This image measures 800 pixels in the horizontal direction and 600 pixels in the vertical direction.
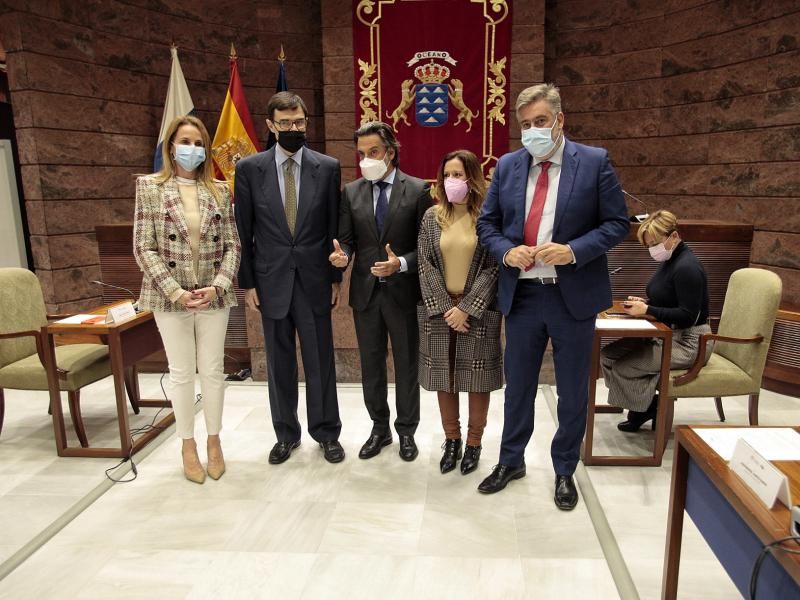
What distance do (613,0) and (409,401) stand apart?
4431 millimetres

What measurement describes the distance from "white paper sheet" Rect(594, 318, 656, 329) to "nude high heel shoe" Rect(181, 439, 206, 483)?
1.91 metres

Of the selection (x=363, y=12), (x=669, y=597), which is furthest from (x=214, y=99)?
(x=669, y=597)

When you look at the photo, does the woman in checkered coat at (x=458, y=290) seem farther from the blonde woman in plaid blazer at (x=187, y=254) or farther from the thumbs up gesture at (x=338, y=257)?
the blonde woman in plaid blazer at (x=187, y=254)

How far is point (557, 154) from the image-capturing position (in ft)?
7.38

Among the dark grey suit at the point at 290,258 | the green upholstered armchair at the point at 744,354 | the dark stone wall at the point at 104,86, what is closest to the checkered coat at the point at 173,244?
the dark grey suit at the point at 290,258

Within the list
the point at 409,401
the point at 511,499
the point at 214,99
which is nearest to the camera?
the point at 511,499

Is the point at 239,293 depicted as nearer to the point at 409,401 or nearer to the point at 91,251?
the point at 91,251

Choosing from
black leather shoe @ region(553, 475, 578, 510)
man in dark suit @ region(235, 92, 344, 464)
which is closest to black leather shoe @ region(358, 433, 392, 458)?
man in dark suit @ region(235, 92, 344, 464)

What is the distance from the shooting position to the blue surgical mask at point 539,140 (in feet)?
7.16

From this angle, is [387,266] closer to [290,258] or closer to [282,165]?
[290,258]

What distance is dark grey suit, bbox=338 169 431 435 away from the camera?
261cm

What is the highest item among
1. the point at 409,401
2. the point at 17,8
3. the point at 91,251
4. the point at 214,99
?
the point at 17,8

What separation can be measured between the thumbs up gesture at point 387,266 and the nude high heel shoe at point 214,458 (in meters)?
1.10

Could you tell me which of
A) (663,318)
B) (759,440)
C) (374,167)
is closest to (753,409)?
(663,318)
